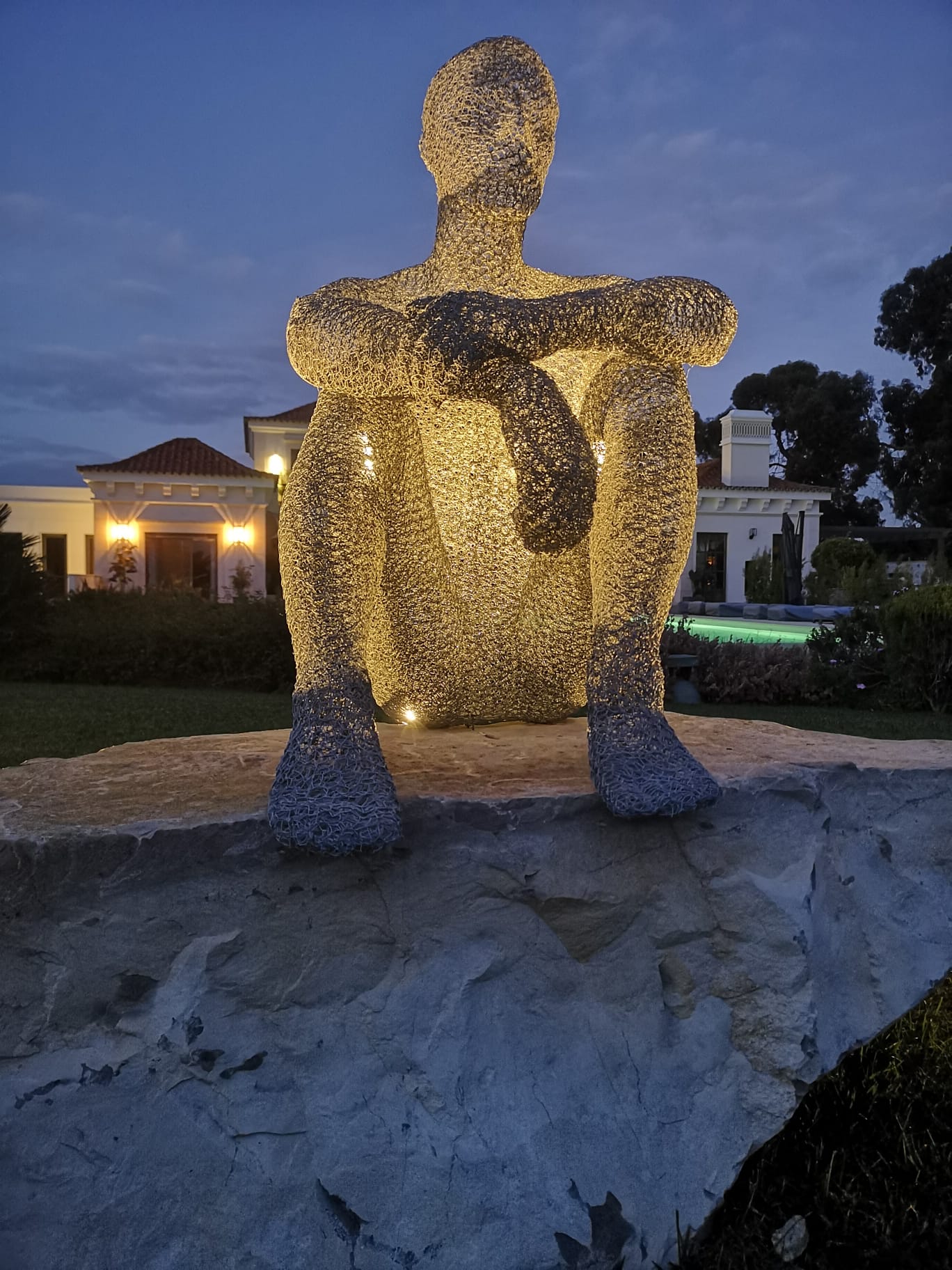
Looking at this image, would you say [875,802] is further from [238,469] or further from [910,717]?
[238,469]

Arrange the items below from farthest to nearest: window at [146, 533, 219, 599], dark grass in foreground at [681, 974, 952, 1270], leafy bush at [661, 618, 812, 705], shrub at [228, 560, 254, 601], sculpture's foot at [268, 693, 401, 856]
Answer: window at [146, 533, 219, 599] < shrub at [228, 560, 254, 601] < leafy bush at [661, 618, 812, 705] < dark grass in foreground at [681, 974, 952, 1270] < sculpture's foot at [268, 693, 401, 856]

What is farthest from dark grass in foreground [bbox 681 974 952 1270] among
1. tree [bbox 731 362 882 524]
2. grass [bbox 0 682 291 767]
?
tree [bbox 731 362 882 524]

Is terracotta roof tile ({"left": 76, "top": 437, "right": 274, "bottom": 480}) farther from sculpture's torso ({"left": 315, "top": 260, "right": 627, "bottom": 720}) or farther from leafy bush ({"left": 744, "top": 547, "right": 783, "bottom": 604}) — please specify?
sculpture's torso ({"left": 315, "top": 260, "right": 627, "bottom": 720})

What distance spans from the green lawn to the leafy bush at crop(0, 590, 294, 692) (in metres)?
0.85

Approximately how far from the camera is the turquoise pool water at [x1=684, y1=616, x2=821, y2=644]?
12.5 meters

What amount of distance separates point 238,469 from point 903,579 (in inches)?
474

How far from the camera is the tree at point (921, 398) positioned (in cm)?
2786

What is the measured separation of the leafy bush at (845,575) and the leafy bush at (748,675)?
6.35 m

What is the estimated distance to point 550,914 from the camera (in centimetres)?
188

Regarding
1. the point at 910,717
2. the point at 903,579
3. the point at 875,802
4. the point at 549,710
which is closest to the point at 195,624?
the point at 910,717

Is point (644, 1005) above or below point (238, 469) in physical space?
below

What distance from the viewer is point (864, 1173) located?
2096mm

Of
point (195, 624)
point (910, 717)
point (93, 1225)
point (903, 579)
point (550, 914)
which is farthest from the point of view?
point (903, 579)

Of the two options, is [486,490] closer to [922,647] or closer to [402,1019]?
[402,1019]
